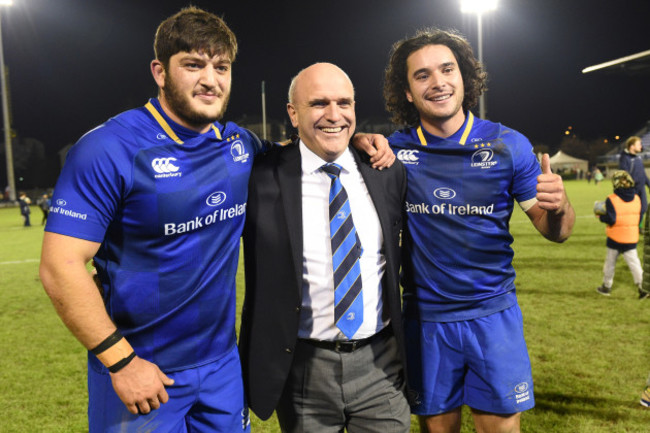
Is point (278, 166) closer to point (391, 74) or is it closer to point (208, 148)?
point (208, 148)

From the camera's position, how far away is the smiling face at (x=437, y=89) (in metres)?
2.82

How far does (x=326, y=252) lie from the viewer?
241cm

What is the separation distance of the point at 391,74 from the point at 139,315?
7.58 feet

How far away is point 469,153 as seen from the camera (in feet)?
8.96

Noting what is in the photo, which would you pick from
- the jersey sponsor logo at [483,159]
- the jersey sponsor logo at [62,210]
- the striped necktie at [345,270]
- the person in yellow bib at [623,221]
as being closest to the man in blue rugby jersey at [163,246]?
the jersey sponsor logo at [62,210]

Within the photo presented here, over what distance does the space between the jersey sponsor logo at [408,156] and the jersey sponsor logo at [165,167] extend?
1284mm

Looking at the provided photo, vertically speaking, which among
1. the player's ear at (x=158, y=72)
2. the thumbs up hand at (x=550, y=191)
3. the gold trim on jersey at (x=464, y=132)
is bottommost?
the thumbs up hand at (x=550, y=191)

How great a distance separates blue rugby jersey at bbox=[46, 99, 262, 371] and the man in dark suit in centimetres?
18

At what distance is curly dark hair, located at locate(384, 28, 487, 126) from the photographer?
3.09 m

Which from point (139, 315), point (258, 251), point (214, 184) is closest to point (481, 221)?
point (258, 251)

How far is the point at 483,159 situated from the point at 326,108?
0.91 meters

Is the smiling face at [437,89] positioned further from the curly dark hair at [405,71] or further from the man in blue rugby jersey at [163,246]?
the man in blue rugby jersey at [163,246]

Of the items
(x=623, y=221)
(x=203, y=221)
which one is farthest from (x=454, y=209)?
(x=623, y=221)

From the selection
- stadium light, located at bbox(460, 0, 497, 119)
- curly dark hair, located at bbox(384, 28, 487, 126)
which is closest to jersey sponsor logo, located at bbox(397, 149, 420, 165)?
curly dark hair, located at bbox(384, 28, 487, 126)
